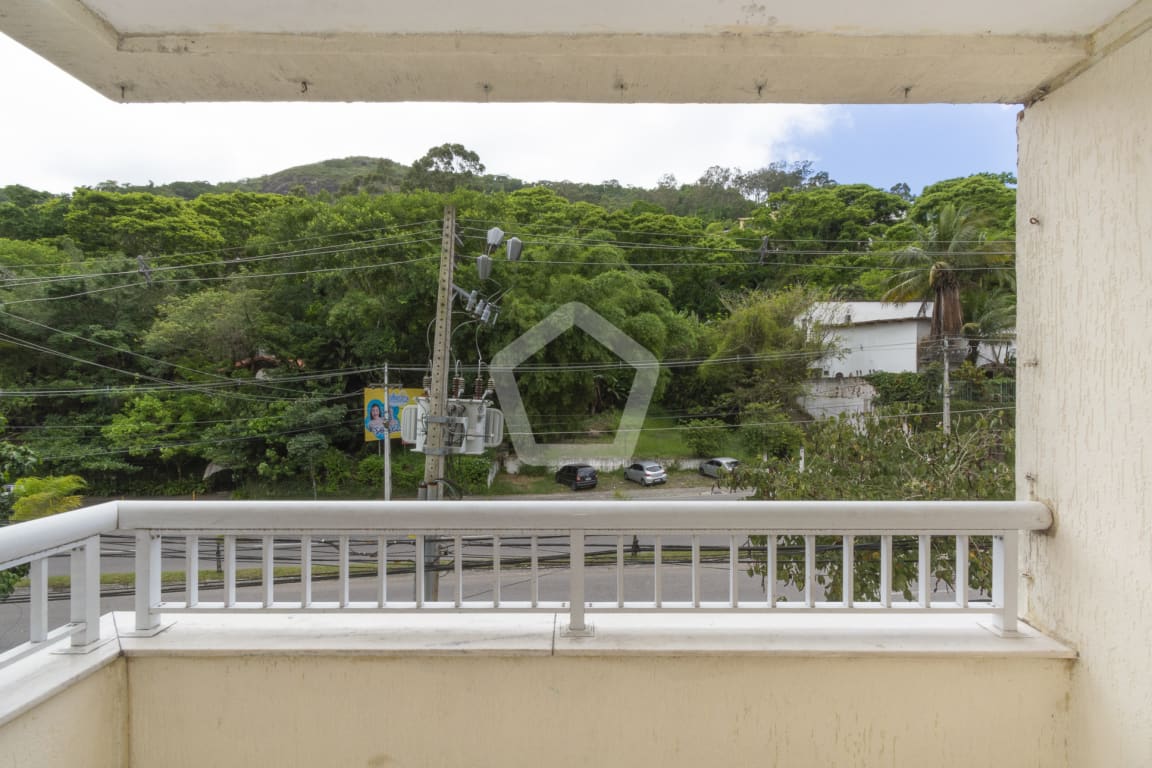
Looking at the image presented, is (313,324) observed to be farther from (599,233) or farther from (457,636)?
(457,636)

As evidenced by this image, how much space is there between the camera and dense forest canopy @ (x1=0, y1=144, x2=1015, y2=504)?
827 cm

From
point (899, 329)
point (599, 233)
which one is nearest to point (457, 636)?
point (899, 329)

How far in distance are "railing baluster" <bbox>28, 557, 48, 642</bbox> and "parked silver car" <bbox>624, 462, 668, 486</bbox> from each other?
7941 millimetres

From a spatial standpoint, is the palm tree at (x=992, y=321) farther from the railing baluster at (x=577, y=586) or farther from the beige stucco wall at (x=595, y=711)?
the railing baluster at (x=577, y=586)

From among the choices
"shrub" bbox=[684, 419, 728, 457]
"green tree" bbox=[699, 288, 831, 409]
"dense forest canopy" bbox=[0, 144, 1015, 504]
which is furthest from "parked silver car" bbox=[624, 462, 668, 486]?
"green tree" bbox=[699, 288, 831, 409]

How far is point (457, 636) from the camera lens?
1.30 meters

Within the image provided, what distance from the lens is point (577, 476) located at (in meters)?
8.81

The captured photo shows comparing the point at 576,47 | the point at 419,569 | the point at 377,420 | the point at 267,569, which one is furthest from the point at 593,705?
the point at 377,420

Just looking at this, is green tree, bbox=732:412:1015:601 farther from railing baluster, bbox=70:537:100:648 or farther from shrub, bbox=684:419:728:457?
shrub, bbox=684:419:728:457

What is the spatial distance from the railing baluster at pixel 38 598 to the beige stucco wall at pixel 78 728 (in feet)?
0.46

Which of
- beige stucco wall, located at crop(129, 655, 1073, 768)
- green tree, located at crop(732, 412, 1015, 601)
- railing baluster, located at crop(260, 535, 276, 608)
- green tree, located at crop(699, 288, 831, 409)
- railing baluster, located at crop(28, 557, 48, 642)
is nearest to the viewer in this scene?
railing baluster, located at crop(28, 557, 48, 642)

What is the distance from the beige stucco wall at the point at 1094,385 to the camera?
43.3 inches

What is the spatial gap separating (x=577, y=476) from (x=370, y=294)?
489 cm

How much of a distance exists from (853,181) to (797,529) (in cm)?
1323
